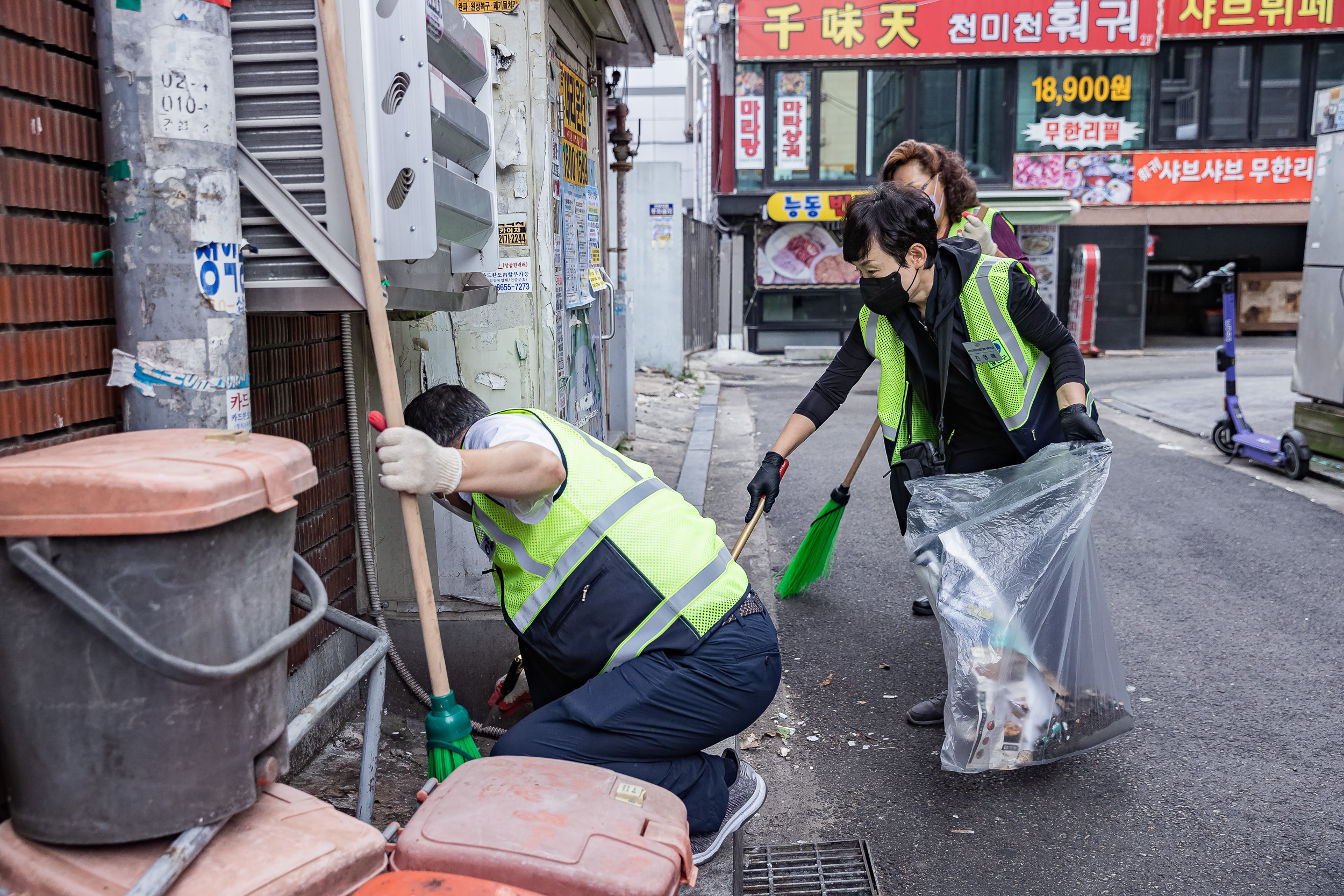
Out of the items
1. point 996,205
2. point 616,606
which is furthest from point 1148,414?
point 616,606

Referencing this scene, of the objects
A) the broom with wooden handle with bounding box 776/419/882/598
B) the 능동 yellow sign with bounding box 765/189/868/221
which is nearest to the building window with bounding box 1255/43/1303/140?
the 능동 yellow sign with bounding box 765/189/868/221

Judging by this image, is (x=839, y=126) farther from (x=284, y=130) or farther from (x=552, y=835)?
(x=552, y=835)

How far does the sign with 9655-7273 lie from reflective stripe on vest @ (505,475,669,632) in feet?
3.49

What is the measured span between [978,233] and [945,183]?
24cm

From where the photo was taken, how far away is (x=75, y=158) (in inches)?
81.4

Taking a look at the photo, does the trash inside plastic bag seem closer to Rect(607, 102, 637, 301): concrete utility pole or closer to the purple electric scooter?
the purple electric scooter

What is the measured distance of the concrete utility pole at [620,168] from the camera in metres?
8.11

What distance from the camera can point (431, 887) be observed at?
63.5 inches

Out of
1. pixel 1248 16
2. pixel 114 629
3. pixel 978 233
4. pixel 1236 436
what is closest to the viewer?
pixel 114 629

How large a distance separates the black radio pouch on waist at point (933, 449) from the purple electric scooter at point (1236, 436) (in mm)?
4239

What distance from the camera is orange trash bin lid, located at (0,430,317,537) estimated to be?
56.1 inches

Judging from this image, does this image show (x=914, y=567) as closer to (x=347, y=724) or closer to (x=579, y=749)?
(x=579, y=749)

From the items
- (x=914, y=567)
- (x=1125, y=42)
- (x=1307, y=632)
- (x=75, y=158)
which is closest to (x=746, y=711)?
(x=914, y=567)

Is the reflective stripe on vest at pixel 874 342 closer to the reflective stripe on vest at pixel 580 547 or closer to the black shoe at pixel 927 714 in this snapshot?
the black shoe at pixel 927 714
